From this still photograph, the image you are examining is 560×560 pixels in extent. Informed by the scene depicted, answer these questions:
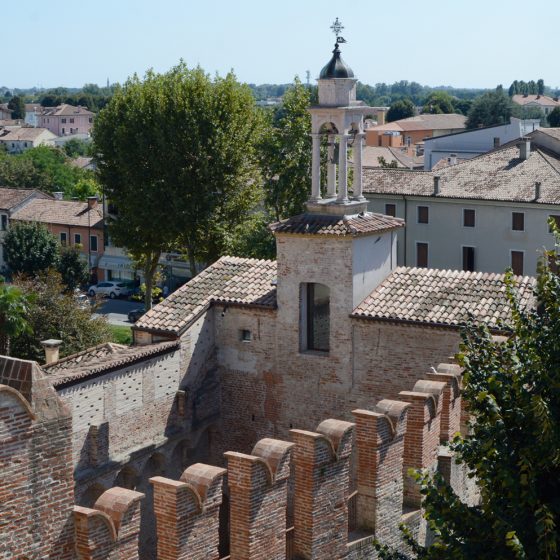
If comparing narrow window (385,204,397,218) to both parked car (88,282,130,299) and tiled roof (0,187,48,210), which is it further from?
tiled roof (0,187,48,210)

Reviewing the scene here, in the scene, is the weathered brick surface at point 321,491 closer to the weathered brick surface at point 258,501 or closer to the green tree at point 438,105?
the weathered brick surface at point 258,501

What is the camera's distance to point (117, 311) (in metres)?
58.1

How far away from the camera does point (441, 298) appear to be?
68.9 feet

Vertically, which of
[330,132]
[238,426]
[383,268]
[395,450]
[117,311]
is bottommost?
[117,311]

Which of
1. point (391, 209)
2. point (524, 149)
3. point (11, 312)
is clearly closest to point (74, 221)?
point (391, 209)

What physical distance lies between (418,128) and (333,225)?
117695 millimetres

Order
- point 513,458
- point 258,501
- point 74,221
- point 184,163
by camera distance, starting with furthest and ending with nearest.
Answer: point 74,221 → point 184,163 → point 258,501 → point 513,458

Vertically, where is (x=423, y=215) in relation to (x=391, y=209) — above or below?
below

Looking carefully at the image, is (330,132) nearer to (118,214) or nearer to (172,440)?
(172,440)

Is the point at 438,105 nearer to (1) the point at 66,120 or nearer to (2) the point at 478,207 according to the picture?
(1) the point at 66,120

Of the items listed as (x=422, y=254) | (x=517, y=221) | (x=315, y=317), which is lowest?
(x=422, y=254)

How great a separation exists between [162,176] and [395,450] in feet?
100

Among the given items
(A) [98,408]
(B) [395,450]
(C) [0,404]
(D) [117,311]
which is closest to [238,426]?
(A) [98,408]

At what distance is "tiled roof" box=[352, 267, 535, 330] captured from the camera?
2025 cm
